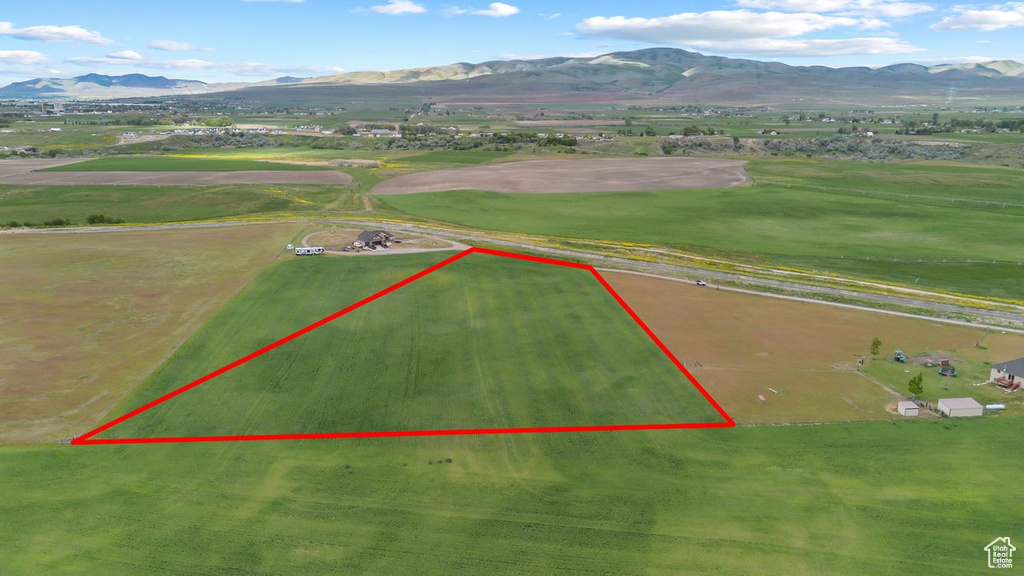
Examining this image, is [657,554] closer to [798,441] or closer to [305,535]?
[798,441]

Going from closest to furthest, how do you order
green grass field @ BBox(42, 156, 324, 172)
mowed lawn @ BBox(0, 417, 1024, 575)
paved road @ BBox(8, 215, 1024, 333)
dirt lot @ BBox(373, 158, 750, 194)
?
mowed lawn @ BBox(0, 417, 1024, 575) < paved road @ BBox(8, 215, 1024, 333) < dirt lot @ BBox(373, 158, 750, 194) < green grass field @ BBox(42, 156, 324, 172)

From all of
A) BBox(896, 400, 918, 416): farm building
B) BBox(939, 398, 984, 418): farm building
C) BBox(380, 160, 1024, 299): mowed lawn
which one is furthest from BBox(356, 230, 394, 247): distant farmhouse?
BBox(939, 398, 984, 418): farm building

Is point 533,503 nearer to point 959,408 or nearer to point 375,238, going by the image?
point 959,408

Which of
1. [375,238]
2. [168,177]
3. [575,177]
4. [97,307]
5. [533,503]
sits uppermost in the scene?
[168,177]

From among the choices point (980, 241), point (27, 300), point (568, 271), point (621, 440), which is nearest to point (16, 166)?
point (27, 300)

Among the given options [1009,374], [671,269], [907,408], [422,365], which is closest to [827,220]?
[671,269]

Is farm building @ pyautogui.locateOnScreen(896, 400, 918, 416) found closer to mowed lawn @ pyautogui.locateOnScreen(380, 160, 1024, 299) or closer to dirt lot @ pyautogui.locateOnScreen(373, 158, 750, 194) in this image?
mowed lawn @ pyautogui.locateOnScreen(380, 160, 1024, 299)

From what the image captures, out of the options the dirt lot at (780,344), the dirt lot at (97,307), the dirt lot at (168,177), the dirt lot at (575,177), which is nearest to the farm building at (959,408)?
the dirt lot at (780,344)
